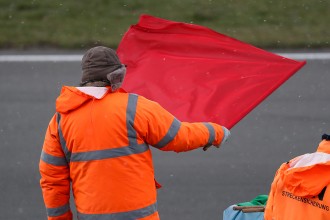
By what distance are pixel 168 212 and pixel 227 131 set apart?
2.57 meters

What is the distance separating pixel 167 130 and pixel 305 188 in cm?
77

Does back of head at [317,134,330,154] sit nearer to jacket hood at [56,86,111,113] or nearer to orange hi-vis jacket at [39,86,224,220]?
orange hi-vis jacket at [39,86,224,220]

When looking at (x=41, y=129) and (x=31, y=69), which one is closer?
(x=41, y=129)

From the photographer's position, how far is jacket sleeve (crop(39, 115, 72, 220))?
4.39 meters

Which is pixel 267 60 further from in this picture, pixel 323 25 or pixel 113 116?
pixel 323 25

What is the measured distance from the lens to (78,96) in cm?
430

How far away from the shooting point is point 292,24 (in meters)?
11.2

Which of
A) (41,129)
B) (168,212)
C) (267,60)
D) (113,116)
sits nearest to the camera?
(113,116)

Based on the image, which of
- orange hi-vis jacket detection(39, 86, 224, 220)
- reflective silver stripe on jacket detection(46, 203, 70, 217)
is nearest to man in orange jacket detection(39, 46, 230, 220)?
orange hi-vis jacket detection(39, 86, 224, 220)

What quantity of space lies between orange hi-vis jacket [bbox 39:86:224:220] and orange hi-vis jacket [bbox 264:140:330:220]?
60 centimetres

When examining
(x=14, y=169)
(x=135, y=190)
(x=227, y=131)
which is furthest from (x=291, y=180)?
(x=14, y=169)

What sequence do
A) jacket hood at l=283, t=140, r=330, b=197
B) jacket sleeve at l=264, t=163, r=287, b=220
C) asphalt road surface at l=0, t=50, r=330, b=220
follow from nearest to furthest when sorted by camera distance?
jacket hood at l=283, t=140, r=330, b=197, jacket sleeve at l=264, t=163, r=287, b=220, asphalt road surface at l=0, t=50, r=330, b=220

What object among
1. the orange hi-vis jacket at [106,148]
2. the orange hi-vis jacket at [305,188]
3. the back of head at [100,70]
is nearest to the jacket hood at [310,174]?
the orange hi-vis jacket at [305,188]

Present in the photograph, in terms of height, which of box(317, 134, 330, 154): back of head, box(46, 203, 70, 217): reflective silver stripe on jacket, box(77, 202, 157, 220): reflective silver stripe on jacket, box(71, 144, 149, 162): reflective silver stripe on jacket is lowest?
box(46, 203, 70, 217): reflective silver stripe on jacket
